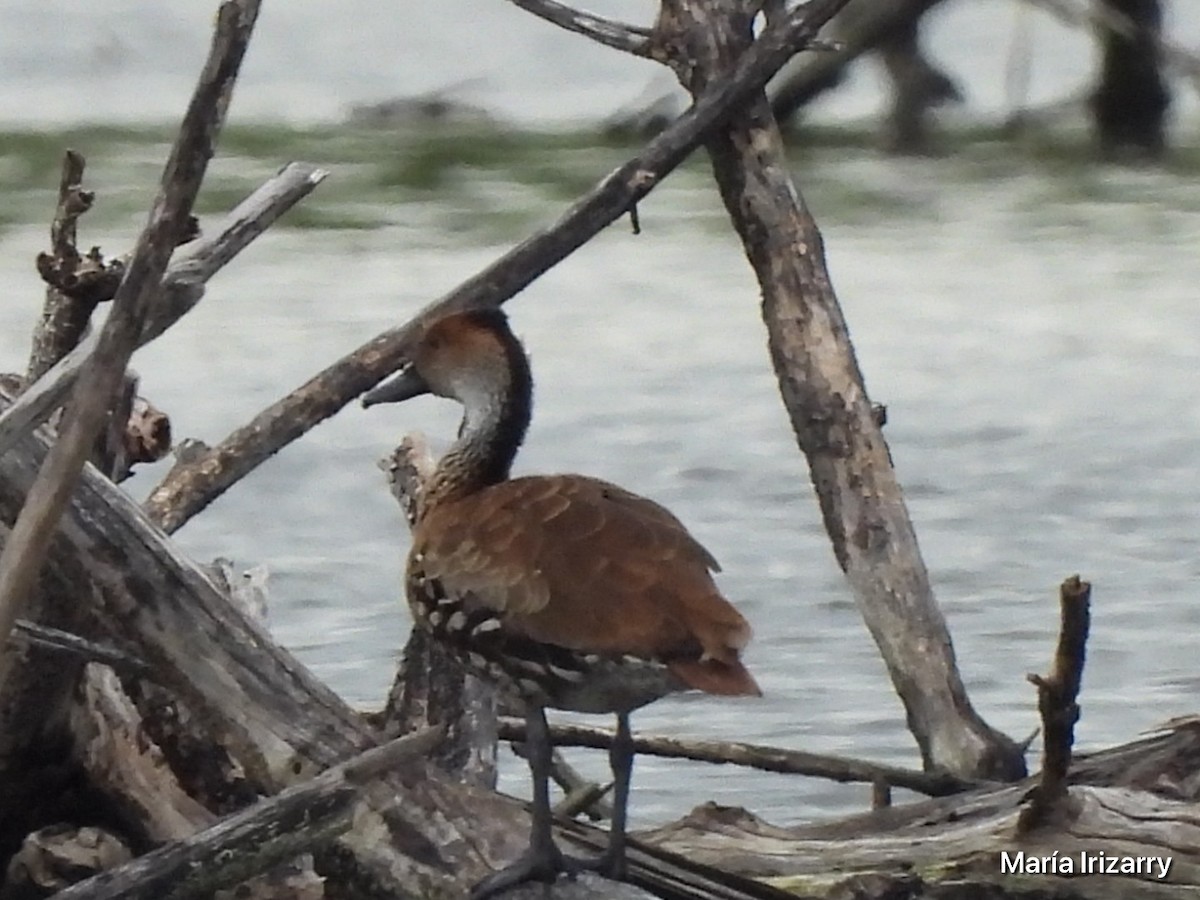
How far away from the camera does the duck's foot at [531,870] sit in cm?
387

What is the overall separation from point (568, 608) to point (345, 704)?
1.11ft

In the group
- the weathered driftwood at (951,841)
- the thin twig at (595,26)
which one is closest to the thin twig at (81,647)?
the weathered driftwood at (951,841)

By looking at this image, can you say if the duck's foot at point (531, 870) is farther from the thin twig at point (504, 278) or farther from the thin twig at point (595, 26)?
the thin twig at point (595, 26)

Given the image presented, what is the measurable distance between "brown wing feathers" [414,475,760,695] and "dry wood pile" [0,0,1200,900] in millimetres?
250

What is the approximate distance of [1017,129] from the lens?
1584cm

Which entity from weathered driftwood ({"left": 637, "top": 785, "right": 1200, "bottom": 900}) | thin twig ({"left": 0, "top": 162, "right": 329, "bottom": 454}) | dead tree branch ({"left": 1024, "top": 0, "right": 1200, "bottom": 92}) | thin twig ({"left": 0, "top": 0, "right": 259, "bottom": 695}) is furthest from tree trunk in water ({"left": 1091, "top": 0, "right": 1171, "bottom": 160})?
thin twig ({"left": 0, "top": 0, "right": 259, "bottom": 695})

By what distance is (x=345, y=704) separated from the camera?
3.90 metres

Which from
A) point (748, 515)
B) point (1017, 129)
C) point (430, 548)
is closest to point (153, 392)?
point (748, 515)

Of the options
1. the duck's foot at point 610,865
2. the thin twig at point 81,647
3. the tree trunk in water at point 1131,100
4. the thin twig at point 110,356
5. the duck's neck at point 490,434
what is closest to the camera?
the thin twig at point 110,356

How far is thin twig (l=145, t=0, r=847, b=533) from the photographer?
484 centimetres

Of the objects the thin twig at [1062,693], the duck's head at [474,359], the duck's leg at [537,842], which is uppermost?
the duck's head at [474,359]

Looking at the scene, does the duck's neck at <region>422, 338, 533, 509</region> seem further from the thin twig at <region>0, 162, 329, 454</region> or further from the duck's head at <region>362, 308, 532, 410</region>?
the thin twig at <region>0, 162, 329, 454</region>

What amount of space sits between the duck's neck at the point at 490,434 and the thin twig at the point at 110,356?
1.37 metres

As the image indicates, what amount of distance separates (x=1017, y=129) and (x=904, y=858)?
12130 mm
